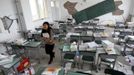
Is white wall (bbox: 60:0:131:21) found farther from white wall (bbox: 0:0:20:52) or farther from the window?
white wall (bbox: 0:0:20:52)

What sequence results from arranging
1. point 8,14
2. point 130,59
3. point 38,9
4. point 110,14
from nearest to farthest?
point 130,59 → point 8,14 → point 38,9 → point 110,14

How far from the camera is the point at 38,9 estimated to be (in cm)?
802

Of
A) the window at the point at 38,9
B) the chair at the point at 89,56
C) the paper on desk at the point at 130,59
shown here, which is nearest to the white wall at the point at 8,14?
the window at the point at 38,9

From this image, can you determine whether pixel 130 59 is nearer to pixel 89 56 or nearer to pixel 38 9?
A: pixel 89 56

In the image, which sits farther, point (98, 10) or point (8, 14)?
point (8, 14)

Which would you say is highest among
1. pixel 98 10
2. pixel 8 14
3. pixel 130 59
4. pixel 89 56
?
pixel 8 14

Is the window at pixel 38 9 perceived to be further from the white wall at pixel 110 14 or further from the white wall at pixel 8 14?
the white wall at pixel 110 14

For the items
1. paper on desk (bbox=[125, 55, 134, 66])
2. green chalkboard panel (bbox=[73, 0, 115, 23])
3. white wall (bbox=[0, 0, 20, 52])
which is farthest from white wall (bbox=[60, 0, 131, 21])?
green chalkboard panel (bbox=[73, 0, 115, 23])

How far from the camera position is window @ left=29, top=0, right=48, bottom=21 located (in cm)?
757

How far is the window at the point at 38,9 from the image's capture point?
7574 mm

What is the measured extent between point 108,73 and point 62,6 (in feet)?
27.5

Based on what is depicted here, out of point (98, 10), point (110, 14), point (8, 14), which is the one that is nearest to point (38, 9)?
point (8, 14)

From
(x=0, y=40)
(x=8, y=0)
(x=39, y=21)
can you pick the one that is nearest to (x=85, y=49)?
(x=0, y=40)

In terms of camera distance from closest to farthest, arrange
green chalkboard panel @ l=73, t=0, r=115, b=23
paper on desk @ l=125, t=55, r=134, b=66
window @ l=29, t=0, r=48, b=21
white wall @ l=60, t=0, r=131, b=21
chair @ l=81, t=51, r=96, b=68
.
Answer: green chalkboard panel @ l=73, t=0, r=115, b=23 → chair @ l=81, t=51, r=96, b=68 → paper on desk @ l=125, t=55, r=134, b=66 → window @ l=29, t=0, r=48, b=21 → white wall @ l=60, t=0, r=131, b=21
